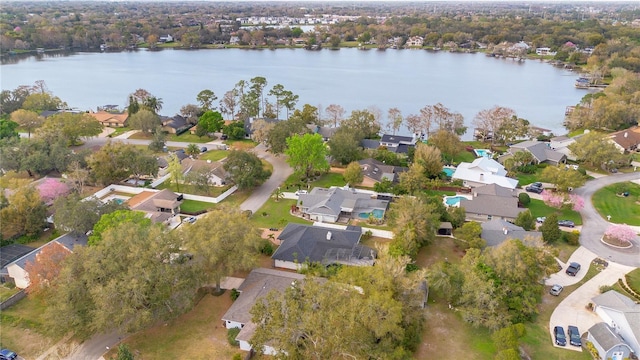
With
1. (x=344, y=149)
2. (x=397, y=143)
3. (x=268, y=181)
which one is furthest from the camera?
(x=397, y=143)

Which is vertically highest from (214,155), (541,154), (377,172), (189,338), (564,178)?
(564,178)

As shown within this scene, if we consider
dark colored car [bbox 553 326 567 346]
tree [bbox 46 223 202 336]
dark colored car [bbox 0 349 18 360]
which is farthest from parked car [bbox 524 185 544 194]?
dark colored car [bbox 0 349 18 360]

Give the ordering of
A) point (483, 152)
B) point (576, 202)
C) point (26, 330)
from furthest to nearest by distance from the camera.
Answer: point (483, 152) < point (576, 202) < point (26, 330)

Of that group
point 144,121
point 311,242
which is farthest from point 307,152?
point 144,121

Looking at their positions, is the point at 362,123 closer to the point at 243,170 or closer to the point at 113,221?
the point at 243,170

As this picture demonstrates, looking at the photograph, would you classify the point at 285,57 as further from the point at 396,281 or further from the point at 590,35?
the point at 396,281

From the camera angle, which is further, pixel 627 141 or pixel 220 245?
pixel 627 141

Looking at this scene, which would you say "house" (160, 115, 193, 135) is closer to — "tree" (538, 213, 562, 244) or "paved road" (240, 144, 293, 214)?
"paved road" (240, 144, 293, 214)

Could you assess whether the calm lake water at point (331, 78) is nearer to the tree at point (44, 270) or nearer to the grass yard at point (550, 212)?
the grass yard at point (550, 212)
